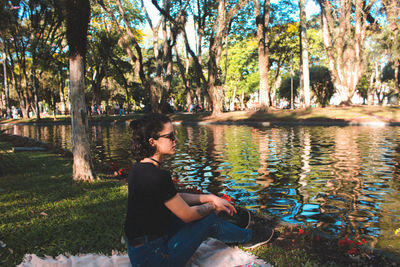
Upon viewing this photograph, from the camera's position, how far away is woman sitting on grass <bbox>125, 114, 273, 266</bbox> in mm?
2797

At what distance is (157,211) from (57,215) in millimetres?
2972

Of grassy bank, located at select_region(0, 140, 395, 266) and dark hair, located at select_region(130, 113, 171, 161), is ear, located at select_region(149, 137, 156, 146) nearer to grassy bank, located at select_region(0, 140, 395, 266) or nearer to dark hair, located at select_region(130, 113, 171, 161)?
dark hair, located at select_region(130, 113, 171, 161)

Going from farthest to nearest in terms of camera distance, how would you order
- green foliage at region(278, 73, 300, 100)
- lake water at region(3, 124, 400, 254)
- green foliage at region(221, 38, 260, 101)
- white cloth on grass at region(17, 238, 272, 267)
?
green foliage at region(221, 38, 260, 101)
green foliage at region(278, 73, 300, 100)
lake water at region(3, 124, 400, 254)
white cloth on grass at region(17, 238, 272, 267)

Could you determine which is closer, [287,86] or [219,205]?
[219,205]

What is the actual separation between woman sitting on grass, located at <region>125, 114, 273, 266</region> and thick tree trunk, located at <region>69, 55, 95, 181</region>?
4.57 metres

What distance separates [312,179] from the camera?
7855 millimetres

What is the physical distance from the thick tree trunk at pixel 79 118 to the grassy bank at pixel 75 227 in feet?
1.36

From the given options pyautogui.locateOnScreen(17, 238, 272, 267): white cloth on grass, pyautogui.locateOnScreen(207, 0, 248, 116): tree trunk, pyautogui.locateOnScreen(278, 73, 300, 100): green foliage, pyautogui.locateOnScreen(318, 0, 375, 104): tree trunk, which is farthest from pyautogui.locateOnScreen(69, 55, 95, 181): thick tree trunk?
pyautogui.locateOnScreen(278, 73, 300, 100): green foliage

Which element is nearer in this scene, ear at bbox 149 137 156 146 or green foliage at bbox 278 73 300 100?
ear at bbox 149 137 156 146

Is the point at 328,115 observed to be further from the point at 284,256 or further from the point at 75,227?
the point at 75,227

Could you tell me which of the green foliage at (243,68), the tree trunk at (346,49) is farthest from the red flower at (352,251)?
the green foliage at (243,68)

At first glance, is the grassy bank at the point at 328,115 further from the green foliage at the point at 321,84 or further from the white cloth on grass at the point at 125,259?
the white cloth on grass at the point at 125,259

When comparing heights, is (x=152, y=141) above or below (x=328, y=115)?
below

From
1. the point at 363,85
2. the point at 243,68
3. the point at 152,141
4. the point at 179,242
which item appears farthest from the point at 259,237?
the point at 363,85
